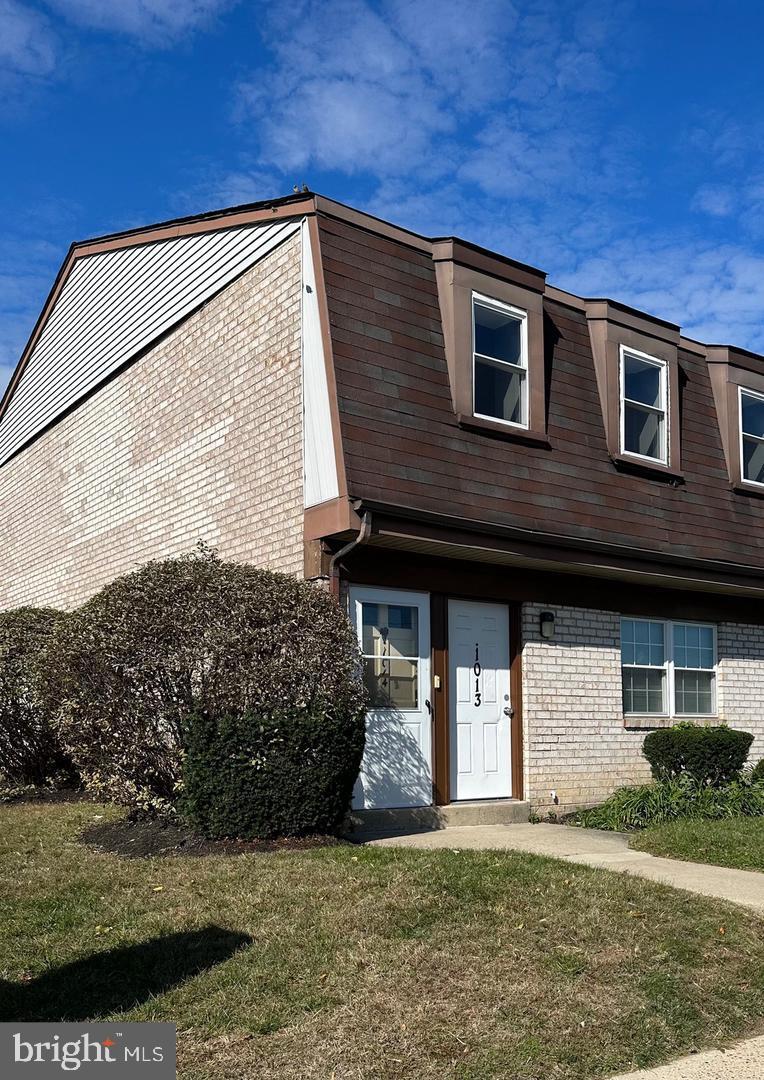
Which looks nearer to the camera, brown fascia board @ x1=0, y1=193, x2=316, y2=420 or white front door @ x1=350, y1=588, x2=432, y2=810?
white front door @ x1=350, y1=588, x2=432, y2=810

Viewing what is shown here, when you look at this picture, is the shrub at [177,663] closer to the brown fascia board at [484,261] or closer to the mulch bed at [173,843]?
the mulch bed at [173,843]

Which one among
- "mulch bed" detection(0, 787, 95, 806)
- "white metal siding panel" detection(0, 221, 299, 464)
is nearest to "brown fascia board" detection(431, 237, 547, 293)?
"white metal siding panel" detection(0, 221, 299, 464)

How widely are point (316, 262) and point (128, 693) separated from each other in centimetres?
449

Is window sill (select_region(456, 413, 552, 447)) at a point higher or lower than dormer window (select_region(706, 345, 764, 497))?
lower

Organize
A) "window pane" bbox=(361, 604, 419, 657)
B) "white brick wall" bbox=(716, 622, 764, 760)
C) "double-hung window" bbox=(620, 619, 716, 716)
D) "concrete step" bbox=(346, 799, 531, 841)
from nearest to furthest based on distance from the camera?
"concrete step" bbox=(346, 799, 531, 841), "window pane" bbox=(361, 604, 419, 657), "double-hung window" bbox=(620, 619, 716, 716), "white brick wall" bbox=(716, 622, 764, 760)

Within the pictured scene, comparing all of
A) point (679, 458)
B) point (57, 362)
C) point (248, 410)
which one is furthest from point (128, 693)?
point (57, 362)

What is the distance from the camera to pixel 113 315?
1565 centimetres

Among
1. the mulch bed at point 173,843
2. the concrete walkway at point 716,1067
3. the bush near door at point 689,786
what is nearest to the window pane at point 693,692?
the bush near door at point 689,786

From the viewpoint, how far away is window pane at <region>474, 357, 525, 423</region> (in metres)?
11.7

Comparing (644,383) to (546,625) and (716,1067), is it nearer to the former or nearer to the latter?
(546,625)

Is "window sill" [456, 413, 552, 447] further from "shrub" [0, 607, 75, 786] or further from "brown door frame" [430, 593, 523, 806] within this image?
"shrub" [0, 607, 75, 786]

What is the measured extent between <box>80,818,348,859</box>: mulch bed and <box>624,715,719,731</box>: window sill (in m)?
5.31

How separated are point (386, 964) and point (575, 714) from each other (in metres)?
7.00

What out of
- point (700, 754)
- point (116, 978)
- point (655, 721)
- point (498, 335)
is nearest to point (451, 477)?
point (498, 335)
